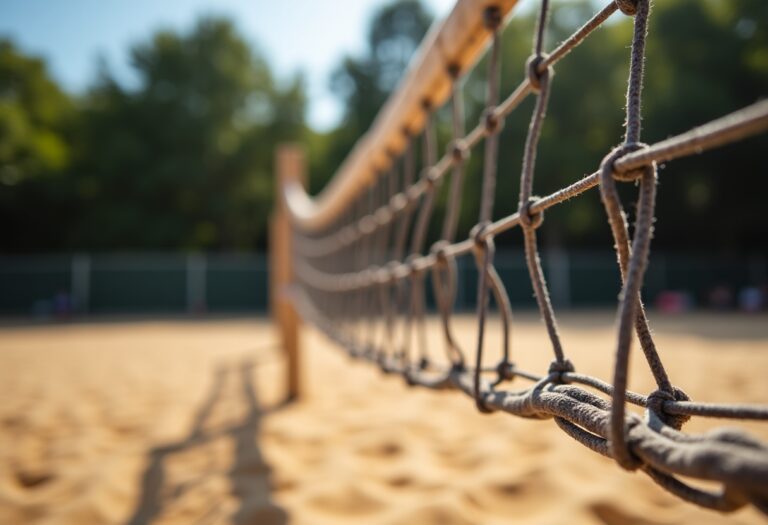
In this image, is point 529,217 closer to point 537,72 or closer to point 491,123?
point 537,72

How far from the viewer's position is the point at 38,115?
17422 millimetres

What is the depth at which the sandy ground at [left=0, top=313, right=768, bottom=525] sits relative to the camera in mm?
1282

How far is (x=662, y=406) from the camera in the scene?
465 millimetres

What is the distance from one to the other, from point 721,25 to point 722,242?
259 inches

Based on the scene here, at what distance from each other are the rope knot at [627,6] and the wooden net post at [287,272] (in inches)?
97.6

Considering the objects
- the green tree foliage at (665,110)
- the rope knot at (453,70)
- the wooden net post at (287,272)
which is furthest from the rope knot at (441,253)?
the green tree foliage at (665,110)

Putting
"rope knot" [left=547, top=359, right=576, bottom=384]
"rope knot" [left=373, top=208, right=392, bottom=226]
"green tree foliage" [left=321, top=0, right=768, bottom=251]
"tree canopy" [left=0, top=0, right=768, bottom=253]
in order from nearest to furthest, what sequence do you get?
"rope knot" [left=547, top=359, right=576, bottom=384], "rope knot" [left=373, top=208, right=392, bottom=226], "green tree foliage" [left=321, top=0, right=768, bottom=251], "tree canopy" [left=0, top=0, right=768, bottom=253]

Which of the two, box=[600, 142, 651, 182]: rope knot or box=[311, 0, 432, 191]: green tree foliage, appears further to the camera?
box=[311, 0, 432, 191]: green tree foliage

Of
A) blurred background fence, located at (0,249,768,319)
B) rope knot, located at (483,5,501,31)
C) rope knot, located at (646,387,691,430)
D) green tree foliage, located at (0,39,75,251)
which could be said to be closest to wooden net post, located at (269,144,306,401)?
rope knot, located at (483,5,501,31)

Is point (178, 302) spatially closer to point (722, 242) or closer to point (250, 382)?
point (250, 382)

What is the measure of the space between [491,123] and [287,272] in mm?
2732

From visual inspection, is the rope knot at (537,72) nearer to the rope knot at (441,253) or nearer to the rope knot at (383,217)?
the rope knot at (441,253)

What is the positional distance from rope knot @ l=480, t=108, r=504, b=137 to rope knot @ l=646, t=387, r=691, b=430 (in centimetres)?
59

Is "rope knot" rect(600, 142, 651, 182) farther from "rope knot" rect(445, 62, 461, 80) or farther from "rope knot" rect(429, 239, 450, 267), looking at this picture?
"rope knot" rect(445, 62, 461, 80)
